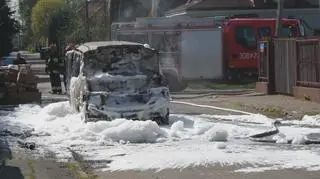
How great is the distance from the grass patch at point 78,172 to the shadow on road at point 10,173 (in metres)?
A: 0.76

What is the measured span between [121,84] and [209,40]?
47.9 feet

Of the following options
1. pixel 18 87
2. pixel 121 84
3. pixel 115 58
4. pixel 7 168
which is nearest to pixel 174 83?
pixel 18 87

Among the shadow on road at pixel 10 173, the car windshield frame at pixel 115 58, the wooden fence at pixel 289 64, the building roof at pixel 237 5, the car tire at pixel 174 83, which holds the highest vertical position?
the building roof at pixel 237 5

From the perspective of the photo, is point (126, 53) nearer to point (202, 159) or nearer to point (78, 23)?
point (202, 159)

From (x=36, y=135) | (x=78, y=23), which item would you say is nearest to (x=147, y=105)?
(x=36, y=135)

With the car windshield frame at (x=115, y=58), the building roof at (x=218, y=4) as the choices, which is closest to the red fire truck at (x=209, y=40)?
the car windshield frame at (x=115, y=58)

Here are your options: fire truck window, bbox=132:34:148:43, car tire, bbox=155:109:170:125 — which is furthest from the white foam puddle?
fire truck window, bbox=132:34:148:43

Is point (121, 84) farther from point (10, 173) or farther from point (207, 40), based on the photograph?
point (207, 40)

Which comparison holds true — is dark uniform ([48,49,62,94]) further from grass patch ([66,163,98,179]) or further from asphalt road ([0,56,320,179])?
grass patch ([66,163,98,179])

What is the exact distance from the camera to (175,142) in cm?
1209

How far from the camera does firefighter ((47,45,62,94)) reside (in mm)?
25922

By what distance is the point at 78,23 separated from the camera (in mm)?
61594

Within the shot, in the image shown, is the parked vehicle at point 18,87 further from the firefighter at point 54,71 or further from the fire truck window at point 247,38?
the fire truck window at point 247,38

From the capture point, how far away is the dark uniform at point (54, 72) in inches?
1020
